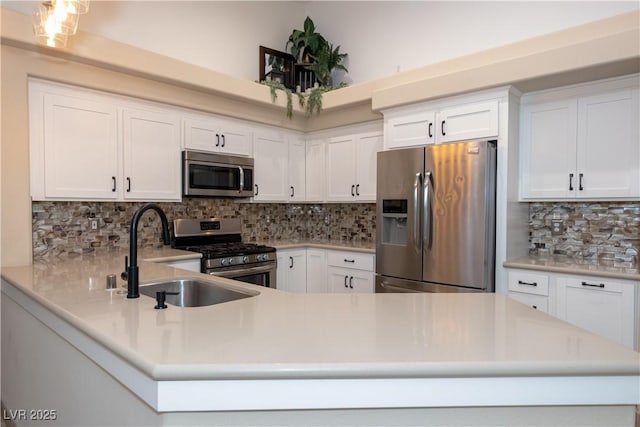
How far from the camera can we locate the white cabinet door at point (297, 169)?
15.5ft

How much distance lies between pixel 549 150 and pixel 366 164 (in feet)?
5.66

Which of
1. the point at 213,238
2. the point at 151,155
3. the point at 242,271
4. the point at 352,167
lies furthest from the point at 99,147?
the point at 352,167

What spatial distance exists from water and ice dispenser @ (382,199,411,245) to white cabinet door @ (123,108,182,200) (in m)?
1.90

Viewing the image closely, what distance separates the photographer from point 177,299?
2.14 m

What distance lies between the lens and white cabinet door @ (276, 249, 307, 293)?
415cm

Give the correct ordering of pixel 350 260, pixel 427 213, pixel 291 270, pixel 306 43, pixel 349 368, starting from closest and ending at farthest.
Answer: pixel 349 368 → pixel 427 213 → pixel 350 260 → pixel 291 270 → pixel 306 43

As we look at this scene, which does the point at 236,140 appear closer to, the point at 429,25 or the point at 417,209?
the point at 417,209

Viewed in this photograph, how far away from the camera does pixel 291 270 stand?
4250mm

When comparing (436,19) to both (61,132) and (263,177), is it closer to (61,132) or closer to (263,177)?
(263,177)

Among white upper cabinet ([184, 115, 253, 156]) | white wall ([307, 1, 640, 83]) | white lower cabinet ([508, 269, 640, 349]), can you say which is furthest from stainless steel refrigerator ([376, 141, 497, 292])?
white upper cabinet ([184, 115, 253, 156])

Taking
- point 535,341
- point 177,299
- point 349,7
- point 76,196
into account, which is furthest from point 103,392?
point 349,7

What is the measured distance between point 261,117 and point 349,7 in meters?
1.88

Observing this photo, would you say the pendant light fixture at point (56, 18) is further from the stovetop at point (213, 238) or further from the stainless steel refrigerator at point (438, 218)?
the stainless steel refrigerator at point (438, 218)

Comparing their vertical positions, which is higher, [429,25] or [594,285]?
[429,25]
